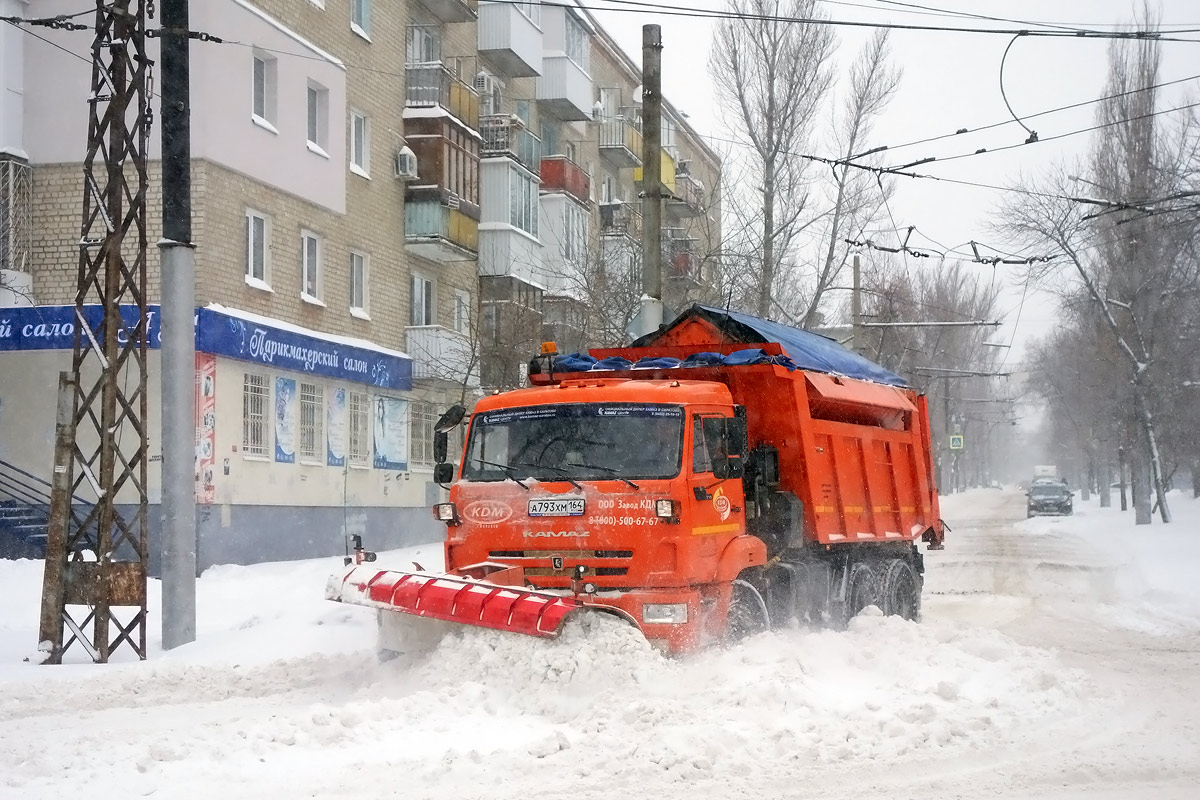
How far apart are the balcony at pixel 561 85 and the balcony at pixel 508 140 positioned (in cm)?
320

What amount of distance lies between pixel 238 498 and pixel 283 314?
12.0 feet

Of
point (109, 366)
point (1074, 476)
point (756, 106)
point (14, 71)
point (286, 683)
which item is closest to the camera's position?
point (286, 683)

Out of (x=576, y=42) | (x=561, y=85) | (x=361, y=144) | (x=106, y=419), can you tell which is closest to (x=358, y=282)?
(x=361, y=144)

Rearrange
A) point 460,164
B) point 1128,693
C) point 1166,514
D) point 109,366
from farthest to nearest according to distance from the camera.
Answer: point 1166,514
point 460,164
point 109,366
point 1128,693

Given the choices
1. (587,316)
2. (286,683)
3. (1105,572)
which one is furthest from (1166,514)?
(286,683)

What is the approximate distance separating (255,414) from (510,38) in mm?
13397

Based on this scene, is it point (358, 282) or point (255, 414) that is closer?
point (255, 414)

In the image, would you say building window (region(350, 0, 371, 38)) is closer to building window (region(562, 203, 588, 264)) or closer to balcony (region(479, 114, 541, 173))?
balcony (region(479, 114, 541, 173))

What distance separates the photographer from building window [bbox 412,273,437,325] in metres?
29.4

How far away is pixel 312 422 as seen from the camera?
2483 cm

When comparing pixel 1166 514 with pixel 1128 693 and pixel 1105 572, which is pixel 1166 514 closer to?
pixel 1105 572

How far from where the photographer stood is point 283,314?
77.9 ft

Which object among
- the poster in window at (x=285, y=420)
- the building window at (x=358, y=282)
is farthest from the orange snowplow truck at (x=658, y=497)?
the building window at (x=358, y=282)

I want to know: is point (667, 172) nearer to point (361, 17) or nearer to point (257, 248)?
point (361, 17)
